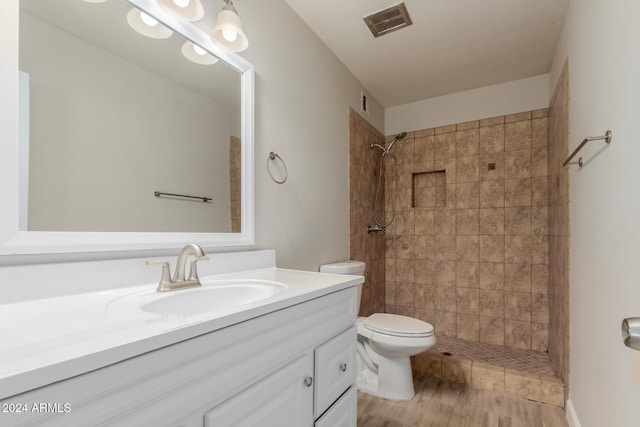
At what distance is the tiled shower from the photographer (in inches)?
91.8

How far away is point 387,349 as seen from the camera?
1.85 metres

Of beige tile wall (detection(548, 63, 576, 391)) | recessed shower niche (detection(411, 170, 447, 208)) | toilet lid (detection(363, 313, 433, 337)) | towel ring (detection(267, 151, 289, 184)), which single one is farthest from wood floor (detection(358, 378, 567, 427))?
recessed shower niche (detection(411, 170, 447, 208))

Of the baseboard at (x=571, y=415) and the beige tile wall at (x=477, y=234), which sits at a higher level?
the beige tile wall at (x=477, y=234)

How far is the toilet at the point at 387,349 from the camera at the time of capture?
180cm

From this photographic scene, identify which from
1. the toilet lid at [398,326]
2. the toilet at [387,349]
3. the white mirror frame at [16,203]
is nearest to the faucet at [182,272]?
the white mirror frame at [16,203]

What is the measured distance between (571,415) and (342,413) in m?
1.40

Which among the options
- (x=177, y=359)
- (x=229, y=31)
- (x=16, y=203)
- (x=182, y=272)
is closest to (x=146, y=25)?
(x=229, y=31)

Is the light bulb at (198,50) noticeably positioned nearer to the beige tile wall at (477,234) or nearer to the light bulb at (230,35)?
the light bulb at (230,35)

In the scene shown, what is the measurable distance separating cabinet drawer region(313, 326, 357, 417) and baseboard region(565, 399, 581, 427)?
1.27 m

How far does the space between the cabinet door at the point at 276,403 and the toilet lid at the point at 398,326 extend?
1.02 meters

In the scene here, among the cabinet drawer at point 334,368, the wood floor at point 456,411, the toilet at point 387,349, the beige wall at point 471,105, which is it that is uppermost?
the beige wall at point 471,105

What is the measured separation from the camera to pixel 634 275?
842mm

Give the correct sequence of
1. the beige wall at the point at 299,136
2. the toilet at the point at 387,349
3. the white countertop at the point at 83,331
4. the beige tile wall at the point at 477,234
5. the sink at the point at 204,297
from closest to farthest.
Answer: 1. the white countertop at the point at 83,331
2. the sink at the point at 204,297
3. the beige wall at the point at 299,136
4. the toilet at the point at 387,349
5. the beige tile wall at the point at 477,234

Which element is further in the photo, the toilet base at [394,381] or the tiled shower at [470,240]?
the tiled shower at [470,240]
